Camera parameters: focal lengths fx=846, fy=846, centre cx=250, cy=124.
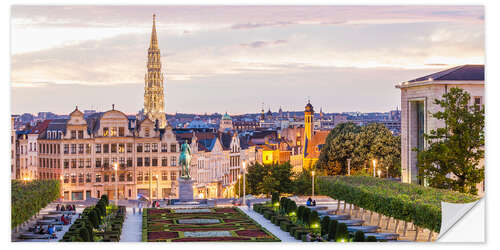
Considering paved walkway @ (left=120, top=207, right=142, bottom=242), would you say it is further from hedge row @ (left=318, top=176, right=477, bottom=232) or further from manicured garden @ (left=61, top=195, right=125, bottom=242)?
hedge row @ (left=318, top=176, right=477, bottom=232)

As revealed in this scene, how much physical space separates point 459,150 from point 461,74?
22.4 feet

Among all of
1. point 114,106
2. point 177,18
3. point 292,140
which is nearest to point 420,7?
point 177,18

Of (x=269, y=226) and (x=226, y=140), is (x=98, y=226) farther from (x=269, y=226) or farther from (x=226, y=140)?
(x=226, y=140)

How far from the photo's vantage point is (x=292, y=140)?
139m

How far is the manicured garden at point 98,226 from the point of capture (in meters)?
36.8

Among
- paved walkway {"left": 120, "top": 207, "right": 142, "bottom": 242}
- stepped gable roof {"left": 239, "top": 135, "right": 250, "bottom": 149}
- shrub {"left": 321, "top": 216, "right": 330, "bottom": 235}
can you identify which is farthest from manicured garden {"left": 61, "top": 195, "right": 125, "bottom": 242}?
stepped gable roof {"left": 239, "top": 135, "right": 250, "bottom": 149}

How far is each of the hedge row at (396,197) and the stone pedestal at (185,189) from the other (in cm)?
1214

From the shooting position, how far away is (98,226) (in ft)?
146

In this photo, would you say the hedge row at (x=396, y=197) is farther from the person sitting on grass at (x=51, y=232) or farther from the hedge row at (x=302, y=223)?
the person sitting on grass at (x=51, y=232)

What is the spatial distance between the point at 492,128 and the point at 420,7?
6.64 m

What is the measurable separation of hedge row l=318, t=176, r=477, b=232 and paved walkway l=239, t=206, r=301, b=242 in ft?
14.9

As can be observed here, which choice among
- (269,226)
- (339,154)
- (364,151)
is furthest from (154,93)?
(269,226)

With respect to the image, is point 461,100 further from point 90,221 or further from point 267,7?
point 90,221

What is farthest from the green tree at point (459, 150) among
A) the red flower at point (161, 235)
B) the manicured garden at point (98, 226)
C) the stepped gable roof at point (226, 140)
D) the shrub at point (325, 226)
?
the stepped gable roof at point (226, 140)
